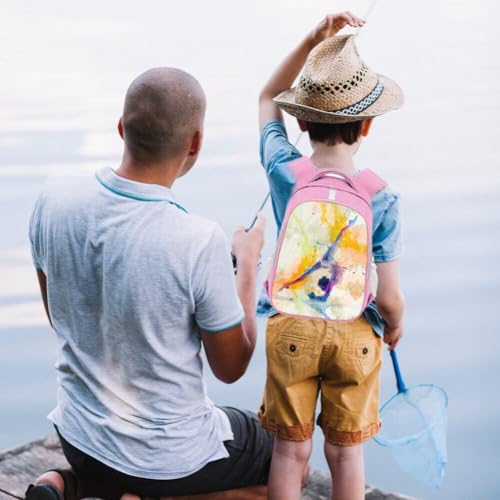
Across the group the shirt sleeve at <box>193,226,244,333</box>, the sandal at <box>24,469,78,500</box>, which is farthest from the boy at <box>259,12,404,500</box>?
the sandal at <box>24,469,78,500</box>

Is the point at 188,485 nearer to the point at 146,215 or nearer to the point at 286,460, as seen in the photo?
the point at 286,460

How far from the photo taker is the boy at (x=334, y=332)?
2.04m

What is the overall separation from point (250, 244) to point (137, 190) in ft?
0.80

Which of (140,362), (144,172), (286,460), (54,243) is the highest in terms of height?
(144,172)

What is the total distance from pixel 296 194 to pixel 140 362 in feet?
1.48

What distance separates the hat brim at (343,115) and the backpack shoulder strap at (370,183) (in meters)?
0.11

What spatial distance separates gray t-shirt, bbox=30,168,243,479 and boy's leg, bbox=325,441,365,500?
0.30 m

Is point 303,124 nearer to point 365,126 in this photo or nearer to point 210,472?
point 365,126

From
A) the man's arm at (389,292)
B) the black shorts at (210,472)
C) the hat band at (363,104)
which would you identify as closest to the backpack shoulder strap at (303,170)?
the hat band at (363,104)

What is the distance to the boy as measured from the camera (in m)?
2.04

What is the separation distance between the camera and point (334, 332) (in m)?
2.02

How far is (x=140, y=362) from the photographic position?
1818 millimetres

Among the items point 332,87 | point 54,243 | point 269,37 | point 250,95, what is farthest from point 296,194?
point 269,37

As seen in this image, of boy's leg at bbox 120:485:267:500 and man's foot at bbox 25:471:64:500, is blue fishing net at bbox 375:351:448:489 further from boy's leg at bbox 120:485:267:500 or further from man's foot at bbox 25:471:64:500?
man's foot at bbox 25:471:64:500
